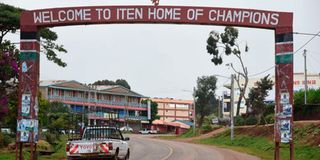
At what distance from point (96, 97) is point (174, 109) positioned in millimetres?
85616

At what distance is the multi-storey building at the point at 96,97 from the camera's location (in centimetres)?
9706

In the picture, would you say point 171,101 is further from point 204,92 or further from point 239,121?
point 239,121

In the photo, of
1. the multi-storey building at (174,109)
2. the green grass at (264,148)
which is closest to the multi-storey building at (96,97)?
the green grass at (264,148)

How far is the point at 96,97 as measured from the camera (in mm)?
98500

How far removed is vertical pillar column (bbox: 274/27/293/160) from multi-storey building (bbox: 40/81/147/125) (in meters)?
68.2

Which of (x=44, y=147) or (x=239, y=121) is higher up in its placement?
(x=44, y=147)

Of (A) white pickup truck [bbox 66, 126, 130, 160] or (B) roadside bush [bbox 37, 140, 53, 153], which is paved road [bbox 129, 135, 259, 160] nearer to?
(B) roadside bush [bbox 37, 140, 53, 153]

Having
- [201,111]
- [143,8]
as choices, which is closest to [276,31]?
[143,8]

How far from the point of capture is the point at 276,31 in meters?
18.2

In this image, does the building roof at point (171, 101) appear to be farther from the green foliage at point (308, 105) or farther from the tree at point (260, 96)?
the green foliage at point (308, 105)

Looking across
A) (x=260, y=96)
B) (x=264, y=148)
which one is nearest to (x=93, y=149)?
(x=264, y=148)

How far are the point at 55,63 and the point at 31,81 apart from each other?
10.1 metres

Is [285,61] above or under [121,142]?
above

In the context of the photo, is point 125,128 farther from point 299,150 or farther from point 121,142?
point 121,142
